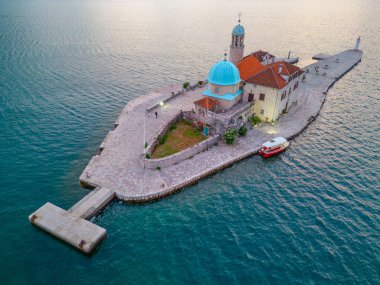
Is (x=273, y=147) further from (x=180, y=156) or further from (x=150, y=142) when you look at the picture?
(x=150, y=142)

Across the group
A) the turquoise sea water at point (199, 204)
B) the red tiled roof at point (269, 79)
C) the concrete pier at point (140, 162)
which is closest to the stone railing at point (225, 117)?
the concrete pier at point (140, 162)

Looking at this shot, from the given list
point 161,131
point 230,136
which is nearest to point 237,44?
point 230,136

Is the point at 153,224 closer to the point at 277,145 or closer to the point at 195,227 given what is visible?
the point at 195,227

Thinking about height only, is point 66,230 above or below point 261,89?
below

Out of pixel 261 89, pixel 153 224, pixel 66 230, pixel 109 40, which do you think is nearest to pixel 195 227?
pixel 153 224

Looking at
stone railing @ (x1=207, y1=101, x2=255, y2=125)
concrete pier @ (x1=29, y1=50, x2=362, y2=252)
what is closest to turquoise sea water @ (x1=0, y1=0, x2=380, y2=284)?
concrete pier @ (x1=29, y1=50, x2=362, y2=252)
